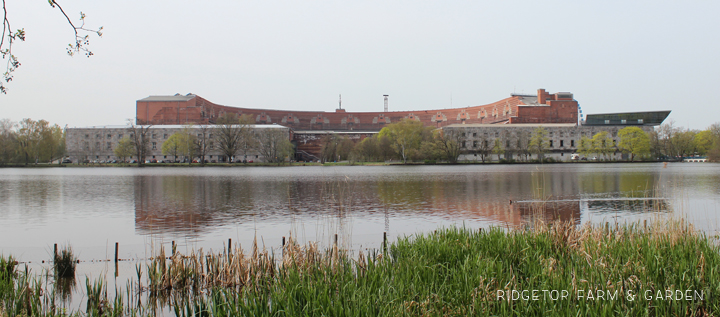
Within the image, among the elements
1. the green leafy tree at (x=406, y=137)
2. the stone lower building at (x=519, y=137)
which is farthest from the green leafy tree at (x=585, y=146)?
the green leafy tree at (x=406, y=137)

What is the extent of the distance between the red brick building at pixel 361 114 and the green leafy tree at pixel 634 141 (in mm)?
11595

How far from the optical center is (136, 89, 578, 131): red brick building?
8975 centimetres

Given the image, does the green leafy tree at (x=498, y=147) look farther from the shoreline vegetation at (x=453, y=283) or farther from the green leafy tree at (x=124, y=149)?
the shoreline vegetation at (x=453, y=283)

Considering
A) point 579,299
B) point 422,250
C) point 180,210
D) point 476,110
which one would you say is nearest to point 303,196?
point 180,210

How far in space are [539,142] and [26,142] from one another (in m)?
85.8

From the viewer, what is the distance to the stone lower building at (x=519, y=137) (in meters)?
81.6

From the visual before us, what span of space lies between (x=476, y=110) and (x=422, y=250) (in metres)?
101

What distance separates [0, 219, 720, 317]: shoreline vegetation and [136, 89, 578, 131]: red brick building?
77.5m

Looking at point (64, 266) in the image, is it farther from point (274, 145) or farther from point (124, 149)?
point (124, 149)

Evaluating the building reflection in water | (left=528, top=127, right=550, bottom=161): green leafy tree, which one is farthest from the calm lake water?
(left=528, top=127, right=550, bottom=161): green leafy tree

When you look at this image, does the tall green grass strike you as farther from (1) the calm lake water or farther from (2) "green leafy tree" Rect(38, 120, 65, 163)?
(2) "green leafy tree" Rect(38, 120, 65, 163)

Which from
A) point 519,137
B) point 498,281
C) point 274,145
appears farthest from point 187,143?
point 498,281

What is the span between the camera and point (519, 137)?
8094 centimetres

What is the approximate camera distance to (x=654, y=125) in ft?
291
